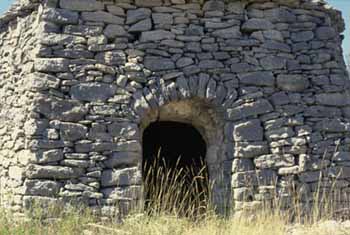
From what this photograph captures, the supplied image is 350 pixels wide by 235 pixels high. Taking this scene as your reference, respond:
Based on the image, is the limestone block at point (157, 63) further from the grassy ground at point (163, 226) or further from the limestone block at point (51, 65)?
the grassy ground at point (163, 226)

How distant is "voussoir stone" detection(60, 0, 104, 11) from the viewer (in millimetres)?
7352

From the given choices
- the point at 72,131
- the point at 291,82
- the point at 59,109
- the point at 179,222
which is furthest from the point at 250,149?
the point at 59,109

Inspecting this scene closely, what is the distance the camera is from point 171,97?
24.0 feet

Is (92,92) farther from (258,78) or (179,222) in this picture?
(258,78)

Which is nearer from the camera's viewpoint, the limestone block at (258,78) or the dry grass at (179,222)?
the dry grass at (179,222)

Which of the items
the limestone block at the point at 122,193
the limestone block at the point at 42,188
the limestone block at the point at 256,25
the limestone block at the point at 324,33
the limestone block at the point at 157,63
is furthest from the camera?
the limestone block at the point at 324,33

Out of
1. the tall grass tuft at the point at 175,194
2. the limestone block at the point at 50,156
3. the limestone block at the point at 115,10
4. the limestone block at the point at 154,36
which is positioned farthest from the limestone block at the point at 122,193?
the limestone block at the point at 115,10

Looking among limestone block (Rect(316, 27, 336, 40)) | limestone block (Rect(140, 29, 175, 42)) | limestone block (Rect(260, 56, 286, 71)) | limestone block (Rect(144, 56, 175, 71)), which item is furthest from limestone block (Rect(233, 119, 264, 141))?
limestone block (Rect(316, 27, 336, 40))

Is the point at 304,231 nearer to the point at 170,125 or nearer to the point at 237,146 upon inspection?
the point at 237,146

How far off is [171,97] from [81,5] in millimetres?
1872

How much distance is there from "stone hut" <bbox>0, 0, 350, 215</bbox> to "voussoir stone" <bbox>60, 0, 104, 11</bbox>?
0.02 m

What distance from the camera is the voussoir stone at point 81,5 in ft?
24.1

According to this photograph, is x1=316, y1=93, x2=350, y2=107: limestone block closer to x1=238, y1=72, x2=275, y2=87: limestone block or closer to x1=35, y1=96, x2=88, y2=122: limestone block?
x1=238, y1=72, x2=275, y2=87: limestone block

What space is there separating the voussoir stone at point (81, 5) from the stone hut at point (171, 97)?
0.06 feet
